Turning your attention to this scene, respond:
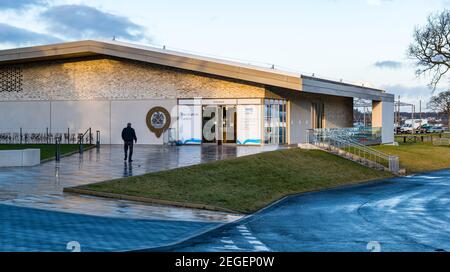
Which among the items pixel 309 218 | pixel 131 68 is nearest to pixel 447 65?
pixel 131 68

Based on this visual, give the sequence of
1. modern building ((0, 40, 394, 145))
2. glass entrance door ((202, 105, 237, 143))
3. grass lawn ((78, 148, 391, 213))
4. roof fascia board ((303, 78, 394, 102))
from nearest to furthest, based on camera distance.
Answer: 1. grass lawn ((78, 148, 391, 213))
2. roof fascia board ((303, 78, 394, 102))
3. modern building ((0, 40, 394, 145))
4. glass entrance door ((202, 105, 237, 143))

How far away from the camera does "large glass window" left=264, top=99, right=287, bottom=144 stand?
38.2 m

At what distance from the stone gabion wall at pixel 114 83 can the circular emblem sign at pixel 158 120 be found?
93 cm

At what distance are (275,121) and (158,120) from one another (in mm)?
7660

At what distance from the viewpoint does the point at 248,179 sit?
78.7 ft

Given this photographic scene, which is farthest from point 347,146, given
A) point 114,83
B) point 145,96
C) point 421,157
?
point 114,83

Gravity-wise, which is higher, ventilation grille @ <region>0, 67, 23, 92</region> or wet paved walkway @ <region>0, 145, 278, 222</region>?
ventilation grille @ <region>0, 67, 23, 92</region>

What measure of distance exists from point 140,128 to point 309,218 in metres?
25.1

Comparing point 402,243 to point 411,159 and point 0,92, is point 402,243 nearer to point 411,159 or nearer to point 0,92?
point 411,159

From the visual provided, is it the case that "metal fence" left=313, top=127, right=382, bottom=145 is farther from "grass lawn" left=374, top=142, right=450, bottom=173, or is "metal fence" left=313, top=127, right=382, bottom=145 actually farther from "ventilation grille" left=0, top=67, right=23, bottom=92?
"ventilation grille" left=0, top=67, right=23, bottom=92

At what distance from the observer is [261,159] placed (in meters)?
28.3

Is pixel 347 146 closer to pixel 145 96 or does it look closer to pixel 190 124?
pixel 190 124

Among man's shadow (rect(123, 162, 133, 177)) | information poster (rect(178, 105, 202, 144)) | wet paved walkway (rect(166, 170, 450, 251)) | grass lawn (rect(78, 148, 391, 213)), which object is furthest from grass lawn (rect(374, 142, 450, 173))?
man's shadow (rect(123, 162, 133, 177))

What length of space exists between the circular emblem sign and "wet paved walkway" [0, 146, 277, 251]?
15.5 m
